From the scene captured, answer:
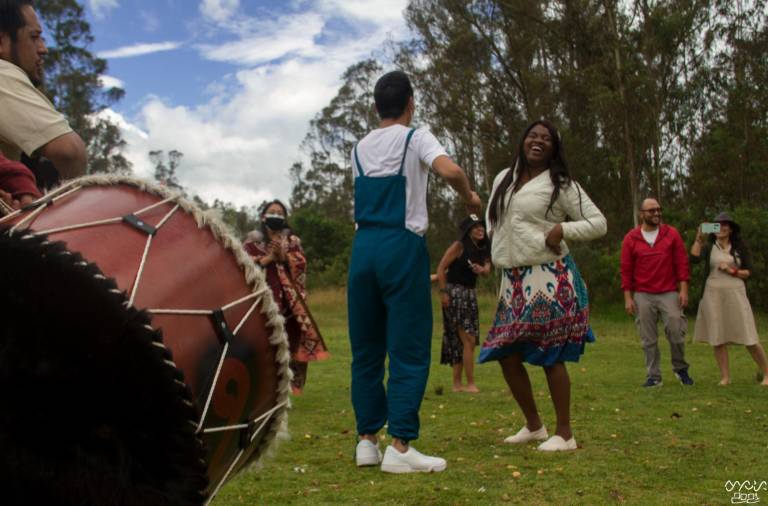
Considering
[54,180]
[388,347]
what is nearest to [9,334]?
[54,180]

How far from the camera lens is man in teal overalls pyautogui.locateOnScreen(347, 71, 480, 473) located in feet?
15.2

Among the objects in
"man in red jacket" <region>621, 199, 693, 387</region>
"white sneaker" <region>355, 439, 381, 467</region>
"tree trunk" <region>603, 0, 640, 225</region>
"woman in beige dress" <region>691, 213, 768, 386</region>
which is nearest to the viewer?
"white sneaker" <region>355, 439, 381, 467</region>

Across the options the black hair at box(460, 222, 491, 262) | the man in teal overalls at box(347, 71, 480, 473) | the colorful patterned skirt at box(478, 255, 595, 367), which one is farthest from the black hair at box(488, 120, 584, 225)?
the black hair at box(460, 222, 491, 262)

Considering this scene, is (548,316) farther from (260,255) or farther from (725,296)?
(725,296)

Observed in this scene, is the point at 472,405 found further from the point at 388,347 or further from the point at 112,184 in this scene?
the point at 112,184

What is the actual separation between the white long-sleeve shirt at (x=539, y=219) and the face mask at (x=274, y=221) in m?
2.78

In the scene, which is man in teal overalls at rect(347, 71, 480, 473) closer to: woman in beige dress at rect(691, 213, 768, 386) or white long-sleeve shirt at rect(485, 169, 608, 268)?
white long-sleeve shirt at rect(485, 169, 608, 268)

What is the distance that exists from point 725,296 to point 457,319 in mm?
2931

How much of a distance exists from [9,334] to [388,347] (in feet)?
8.81

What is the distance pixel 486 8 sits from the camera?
30.5 m

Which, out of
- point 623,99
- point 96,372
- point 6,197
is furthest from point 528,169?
point 623,99

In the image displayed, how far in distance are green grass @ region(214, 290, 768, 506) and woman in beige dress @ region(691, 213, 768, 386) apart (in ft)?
1.39

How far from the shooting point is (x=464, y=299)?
882 cm

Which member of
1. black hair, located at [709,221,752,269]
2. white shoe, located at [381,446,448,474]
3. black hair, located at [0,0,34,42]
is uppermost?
black hair, located at [0,0,34,42]
